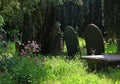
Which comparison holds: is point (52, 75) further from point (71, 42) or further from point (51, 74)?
point (71, 42)

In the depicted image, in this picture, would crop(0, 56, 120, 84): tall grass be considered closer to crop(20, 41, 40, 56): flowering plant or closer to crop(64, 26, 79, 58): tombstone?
crop(20, 41, 40, 56): flowering plant

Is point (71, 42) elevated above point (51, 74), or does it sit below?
above

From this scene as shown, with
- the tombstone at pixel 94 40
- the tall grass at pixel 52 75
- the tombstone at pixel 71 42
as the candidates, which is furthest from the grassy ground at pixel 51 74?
the tombstone at pixel 71 42

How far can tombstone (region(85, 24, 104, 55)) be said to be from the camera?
33.0 ft

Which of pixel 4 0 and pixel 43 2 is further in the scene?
pixel 43 2

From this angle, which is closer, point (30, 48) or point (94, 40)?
point (30, 48)

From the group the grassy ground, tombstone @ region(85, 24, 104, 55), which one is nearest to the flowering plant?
the grassy ground

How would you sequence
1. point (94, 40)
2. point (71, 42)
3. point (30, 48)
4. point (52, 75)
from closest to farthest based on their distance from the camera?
point (52, 75) → point (30, 48) → point (94, 40) → point (71, 42)

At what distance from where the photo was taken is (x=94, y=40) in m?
10.3

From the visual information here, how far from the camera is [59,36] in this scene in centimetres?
1376

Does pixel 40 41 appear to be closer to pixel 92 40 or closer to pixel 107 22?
pixel 107 22

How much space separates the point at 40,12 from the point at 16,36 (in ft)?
32.2

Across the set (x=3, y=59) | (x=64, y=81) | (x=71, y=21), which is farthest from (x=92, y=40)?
(x=71, y=21)

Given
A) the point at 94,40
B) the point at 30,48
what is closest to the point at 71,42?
the point at 94,40
